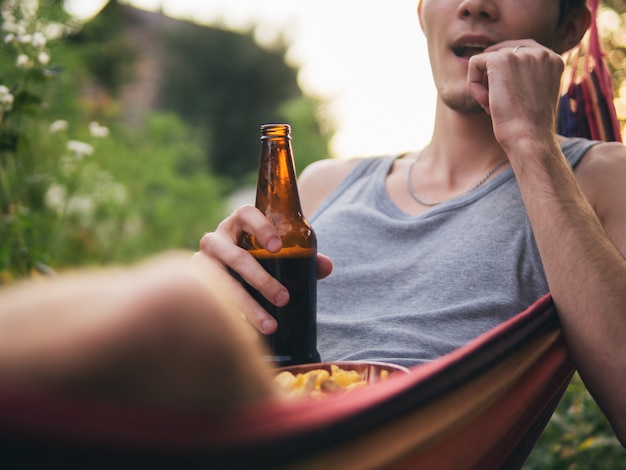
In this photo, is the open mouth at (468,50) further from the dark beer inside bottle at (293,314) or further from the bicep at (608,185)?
the dark beer inside bottle at (293,314)

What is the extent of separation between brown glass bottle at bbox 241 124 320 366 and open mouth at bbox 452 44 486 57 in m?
0.73

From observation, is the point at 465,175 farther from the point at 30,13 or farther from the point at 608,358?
the point at 30,13

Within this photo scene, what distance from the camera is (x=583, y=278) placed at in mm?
1598

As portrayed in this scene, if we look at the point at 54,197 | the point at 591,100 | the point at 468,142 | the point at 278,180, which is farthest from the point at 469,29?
the point at 54,197

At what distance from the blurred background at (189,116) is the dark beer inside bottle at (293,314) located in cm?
110

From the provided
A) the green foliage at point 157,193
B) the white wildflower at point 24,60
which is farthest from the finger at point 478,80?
the green foliage at point 157,193

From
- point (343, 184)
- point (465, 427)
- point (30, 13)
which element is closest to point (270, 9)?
point (30, 13)

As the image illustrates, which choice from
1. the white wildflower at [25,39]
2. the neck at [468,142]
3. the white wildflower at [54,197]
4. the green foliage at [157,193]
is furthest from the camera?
the green foliage at [157,193]

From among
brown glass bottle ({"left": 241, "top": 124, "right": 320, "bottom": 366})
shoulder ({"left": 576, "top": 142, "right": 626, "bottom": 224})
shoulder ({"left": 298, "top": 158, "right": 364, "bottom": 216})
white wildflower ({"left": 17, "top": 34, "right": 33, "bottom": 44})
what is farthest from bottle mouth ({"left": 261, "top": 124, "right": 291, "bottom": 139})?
white wildflower ({"left": 17, "top": 34, "right": 33, "bottom": 44})

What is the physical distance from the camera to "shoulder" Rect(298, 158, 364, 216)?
2578 mm

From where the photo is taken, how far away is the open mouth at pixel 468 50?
2.18 metres

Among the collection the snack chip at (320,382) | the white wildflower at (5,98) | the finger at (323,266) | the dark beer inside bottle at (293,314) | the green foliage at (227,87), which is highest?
the green foliage at (227,87)

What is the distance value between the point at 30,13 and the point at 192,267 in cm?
385

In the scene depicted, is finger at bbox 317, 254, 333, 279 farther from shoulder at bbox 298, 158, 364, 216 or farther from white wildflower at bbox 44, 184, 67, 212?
white wildflower at bbox 44, 184, 67, 212
